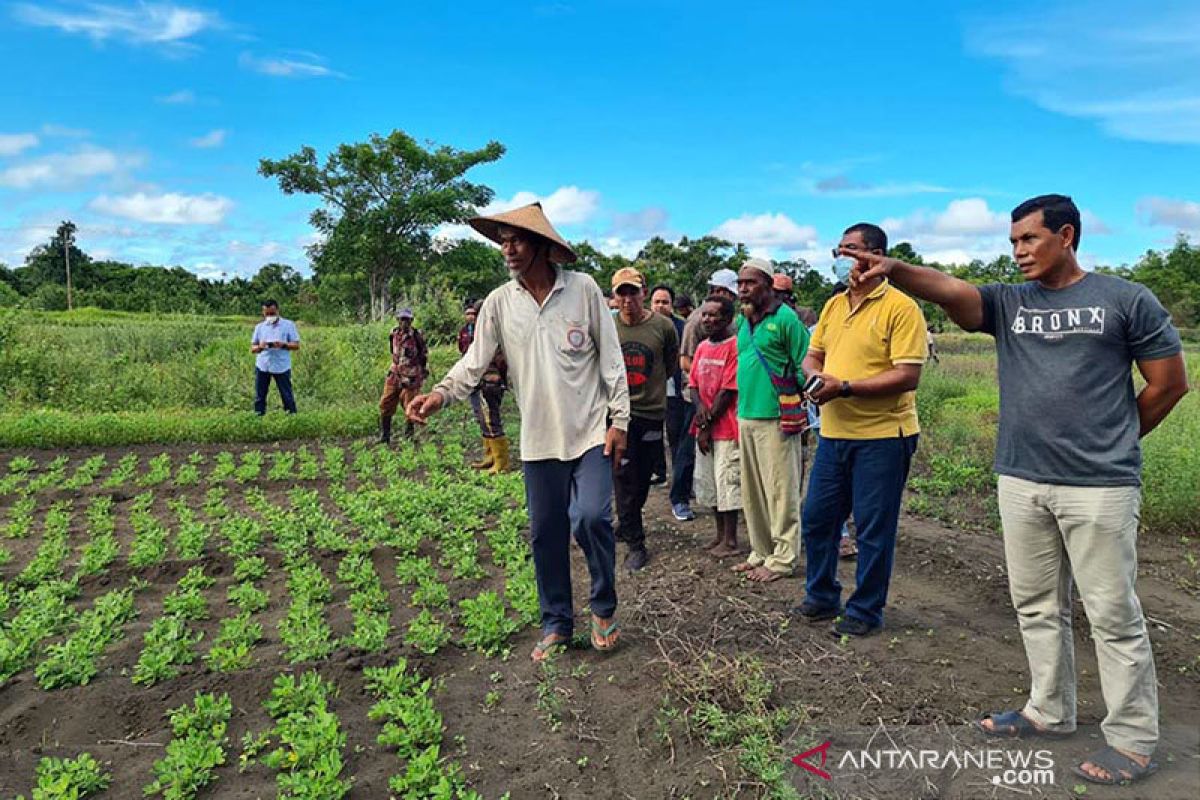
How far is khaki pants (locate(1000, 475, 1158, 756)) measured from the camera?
9.05 feet

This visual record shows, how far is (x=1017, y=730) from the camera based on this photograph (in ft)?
10.0

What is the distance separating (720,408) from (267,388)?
8.36m

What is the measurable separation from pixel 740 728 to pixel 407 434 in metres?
8.46

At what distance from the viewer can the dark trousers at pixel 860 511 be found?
12.7 feet

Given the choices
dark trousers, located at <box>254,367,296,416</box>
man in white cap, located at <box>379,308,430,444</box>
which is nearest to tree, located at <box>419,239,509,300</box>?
dark trousers, located at <box>254,367,296,416</box>

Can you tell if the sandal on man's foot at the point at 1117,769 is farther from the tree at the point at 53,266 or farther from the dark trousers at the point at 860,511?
the tree at the point at 53,266

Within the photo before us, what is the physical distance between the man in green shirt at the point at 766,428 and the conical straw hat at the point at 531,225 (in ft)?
4.27

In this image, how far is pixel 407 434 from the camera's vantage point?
432 inches

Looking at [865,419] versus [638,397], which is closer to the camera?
[865,419]

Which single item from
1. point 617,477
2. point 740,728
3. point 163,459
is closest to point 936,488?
point 617,477

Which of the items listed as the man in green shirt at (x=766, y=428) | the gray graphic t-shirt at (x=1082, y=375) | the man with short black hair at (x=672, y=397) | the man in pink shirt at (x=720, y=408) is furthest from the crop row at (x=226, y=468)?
the gray graphic t-shirt at (x=1082, y=375)

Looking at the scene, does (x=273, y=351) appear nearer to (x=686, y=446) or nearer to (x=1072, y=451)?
(x=686, y=446)

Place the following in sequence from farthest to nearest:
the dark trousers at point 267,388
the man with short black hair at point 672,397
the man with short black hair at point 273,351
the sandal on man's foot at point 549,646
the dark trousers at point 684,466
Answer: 1. the dark trousers at point 267,388
2. the man with short black hair at point 273,351
3. the man with short black hair at point 672,397
4. the dark trousers at point 684,466
5. the sandal on man's foot at point 549,646

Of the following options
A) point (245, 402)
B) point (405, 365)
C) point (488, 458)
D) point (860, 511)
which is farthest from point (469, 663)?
point (245, 402)
